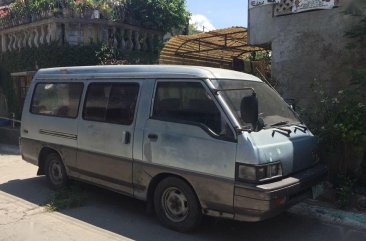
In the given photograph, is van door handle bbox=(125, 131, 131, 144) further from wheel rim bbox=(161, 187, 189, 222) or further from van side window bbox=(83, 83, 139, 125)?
wheel rim bbox=(161, 187, 189, 222)

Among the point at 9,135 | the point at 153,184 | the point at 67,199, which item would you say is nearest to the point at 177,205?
the point at 153,184

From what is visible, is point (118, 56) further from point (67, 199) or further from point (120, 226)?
point (120, 226)

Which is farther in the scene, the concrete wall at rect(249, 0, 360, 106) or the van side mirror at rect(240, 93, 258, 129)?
the concrete wall at rect(249, 0, 360, 106)

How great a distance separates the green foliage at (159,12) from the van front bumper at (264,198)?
877 centimetres

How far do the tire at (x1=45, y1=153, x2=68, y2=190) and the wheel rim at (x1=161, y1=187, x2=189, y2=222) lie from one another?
2.28 metres

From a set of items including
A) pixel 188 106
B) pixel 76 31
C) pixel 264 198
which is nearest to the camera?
pixel 264 198

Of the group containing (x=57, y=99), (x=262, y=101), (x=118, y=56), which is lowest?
(x=57, y=99)

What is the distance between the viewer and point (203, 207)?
194 inches

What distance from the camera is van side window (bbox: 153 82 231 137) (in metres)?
4.91

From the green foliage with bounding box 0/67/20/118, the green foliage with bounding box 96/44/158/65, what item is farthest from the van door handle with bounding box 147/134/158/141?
the green foliage with bounding box 0/67/20/118

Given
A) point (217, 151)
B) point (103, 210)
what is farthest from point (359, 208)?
A: point (103, 210)

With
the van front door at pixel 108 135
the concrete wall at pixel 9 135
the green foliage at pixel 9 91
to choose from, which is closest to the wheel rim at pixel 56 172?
the van front door at pixel 108 135

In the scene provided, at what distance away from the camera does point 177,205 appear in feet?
17.3

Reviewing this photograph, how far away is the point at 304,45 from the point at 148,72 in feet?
11.4
